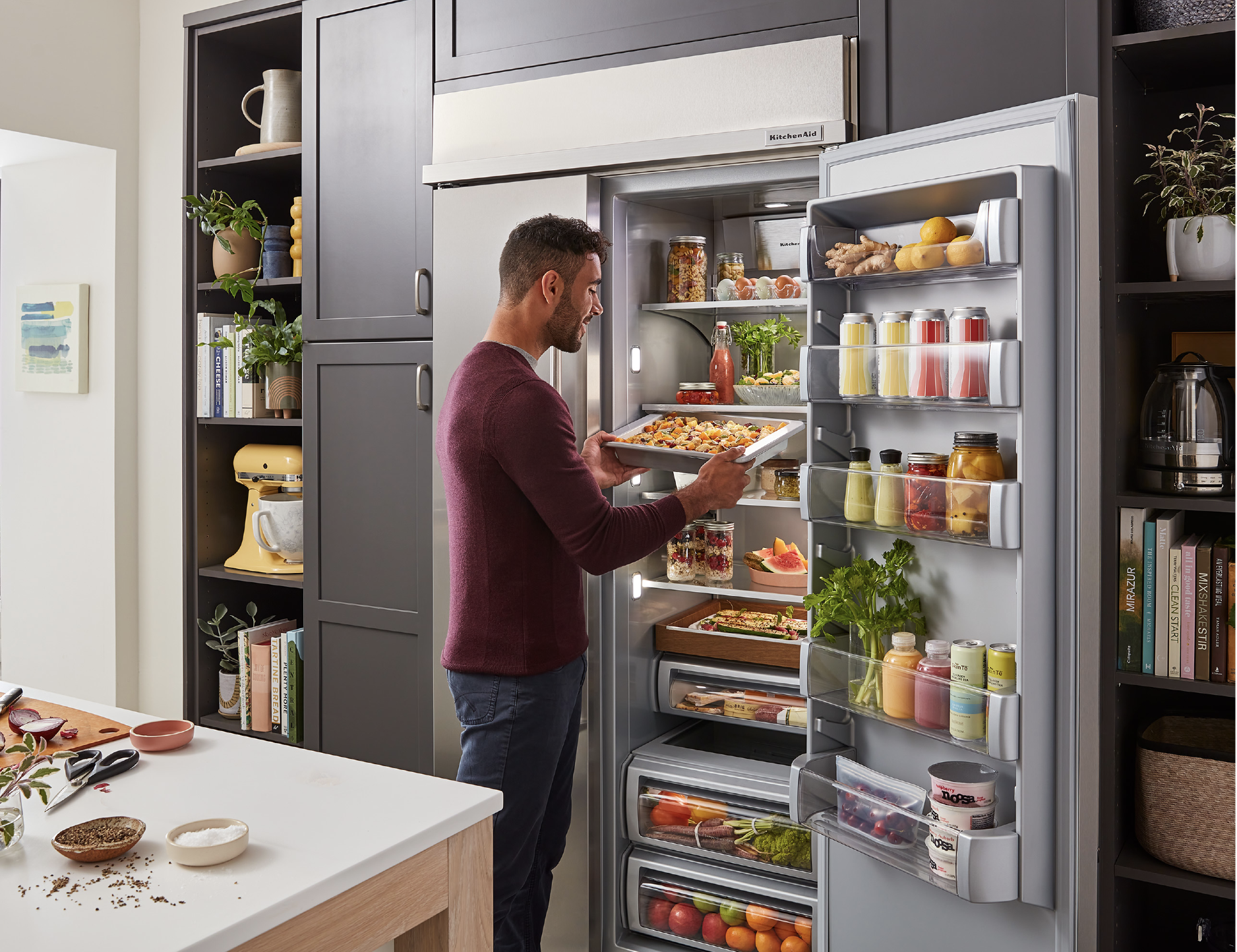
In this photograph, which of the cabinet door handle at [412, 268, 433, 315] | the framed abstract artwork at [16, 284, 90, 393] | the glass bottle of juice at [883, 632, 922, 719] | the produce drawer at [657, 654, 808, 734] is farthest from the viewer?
the framed abstract artwork at [16, 284, 90, 393]

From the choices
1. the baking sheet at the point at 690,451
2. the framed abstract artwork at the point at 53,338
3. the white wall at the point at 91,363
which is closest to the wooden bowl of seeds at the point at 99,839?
the baking sheet at the point at 690,451

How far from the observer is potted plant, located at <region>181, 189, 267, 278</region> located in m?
3.21

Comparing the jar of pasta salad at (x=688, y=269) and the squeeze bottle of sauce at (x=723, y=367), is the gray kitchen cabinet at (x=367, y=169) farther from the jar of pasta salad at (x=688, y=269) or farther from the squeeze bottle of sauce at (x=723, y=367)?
the squeeze bottle of sauce at (x=723, y=367)

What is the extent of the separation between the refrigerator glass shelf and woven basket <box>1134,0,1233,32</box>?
1.32 metres

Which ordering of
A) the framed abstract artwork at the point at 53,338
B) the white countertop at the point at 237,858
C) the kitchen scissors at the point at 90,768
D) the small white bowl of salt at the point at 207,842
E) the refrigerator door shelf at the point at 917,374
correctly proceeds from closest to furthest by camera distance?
the white countertop at the point at 237,858 → the small white bowl of salt at the point at 207,842 → the kitchen scissors at the point at 90,768 → the refrigerator door shelf at the point at 917,374 → the framed abstract artwork at the point at 53,338

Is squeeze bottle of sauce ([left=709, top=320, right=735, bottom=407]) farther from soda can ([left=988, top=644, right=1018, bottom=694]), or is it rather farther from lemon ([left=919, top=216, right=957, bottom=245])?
soda can ([left=988, top=644, right=1018, bottom=694])

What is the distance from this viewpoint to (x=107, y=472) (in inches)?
135

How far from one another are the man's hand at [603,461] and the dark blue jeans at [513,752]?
1.49 ft

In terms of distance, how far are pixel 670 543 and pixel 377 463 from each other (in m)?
0.86

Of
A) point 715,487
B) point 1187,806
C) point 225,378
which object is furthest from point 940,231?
point 225,378

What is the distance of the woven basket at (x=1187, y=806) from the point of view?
185cm

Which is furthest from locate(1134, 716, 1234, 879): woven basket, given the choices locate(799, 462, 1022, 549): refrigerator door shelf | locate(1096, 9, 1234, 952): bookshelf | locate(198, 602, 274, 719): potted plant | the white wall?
the white wall

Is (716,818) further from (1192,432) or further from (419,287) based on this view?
(419,287)

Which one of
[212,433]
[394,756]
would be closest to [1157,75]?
[394,756]
